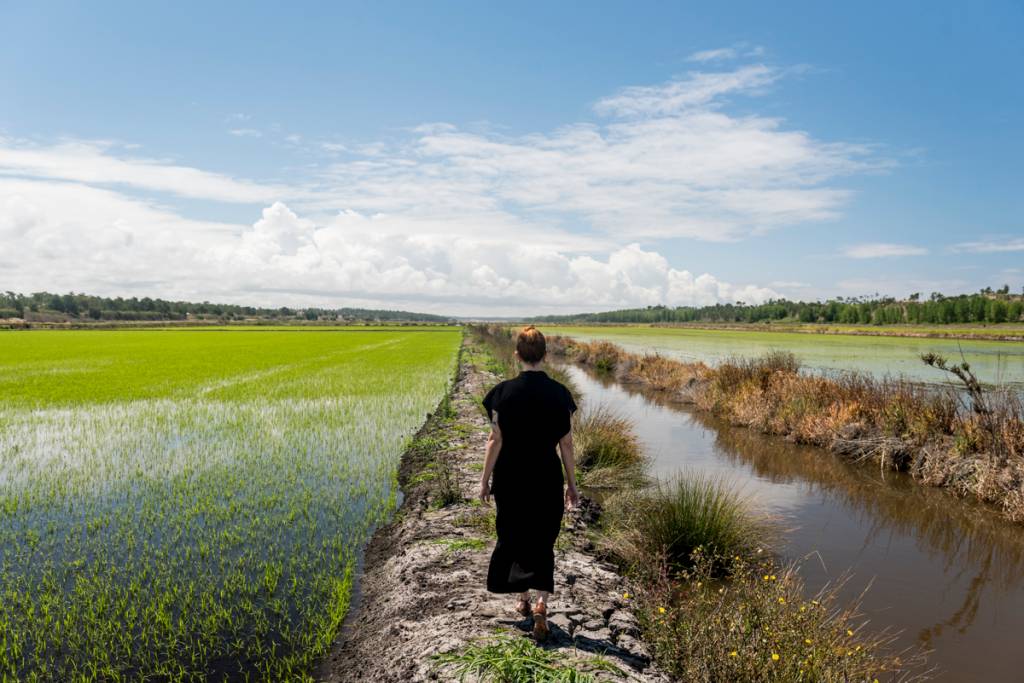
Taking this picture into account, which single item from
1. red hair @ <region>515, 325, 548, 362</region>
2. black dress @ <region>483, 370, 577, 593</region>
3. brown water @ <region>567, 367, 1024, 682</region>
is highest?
red hair @ <region>515, 325, 548, 362</region>

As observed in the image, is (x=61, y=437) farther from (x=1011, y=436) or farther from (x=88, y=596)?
(x=1011, y=436)

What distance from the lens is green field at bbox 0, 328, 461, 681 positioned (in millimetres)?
5043

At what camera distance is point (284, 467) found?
1106 cm

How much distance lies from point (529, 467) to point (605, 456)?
758cm

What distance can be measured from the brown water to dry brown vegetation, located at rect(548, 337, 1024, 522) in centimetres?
45

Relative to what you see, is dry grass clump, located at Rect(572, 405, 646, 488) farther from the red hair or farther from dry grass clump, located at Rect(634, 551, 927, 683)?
the red hair

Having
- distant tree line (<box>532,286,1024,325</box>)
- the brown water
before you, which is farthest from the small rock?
distant tree line (<box>532,286,1024,325</box>)

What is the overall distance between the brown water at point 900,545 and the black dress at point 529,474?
4064 mm

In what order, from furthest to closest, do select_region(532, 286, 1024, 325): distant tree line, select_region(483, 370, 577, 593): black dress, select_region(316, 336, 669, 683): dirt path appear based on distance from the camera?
select_region(532, 286, 1024, 325): distant tree line → select_region(316, 336, 669, 683): dirt path → select_region(483, 370, 577, 593): black dress

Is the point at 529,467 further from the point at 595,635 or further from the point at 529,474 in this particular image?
the point at 595,635

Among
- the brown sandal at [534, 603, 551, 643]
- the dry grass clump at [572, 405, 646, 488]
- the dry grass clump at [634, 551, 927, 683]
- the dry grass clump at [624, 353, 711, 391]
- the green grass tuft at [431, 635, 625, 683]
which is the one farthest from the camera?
the dry grass clump at [624, 353, 711, 391]

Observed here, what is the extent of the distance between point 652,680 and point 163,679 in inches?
154

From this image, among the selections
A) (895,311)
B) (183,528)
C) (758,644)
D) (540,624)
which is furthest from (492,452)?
(895,311)

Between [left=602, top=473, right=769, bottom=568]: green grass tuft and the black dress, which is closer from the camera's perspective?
the black dress
